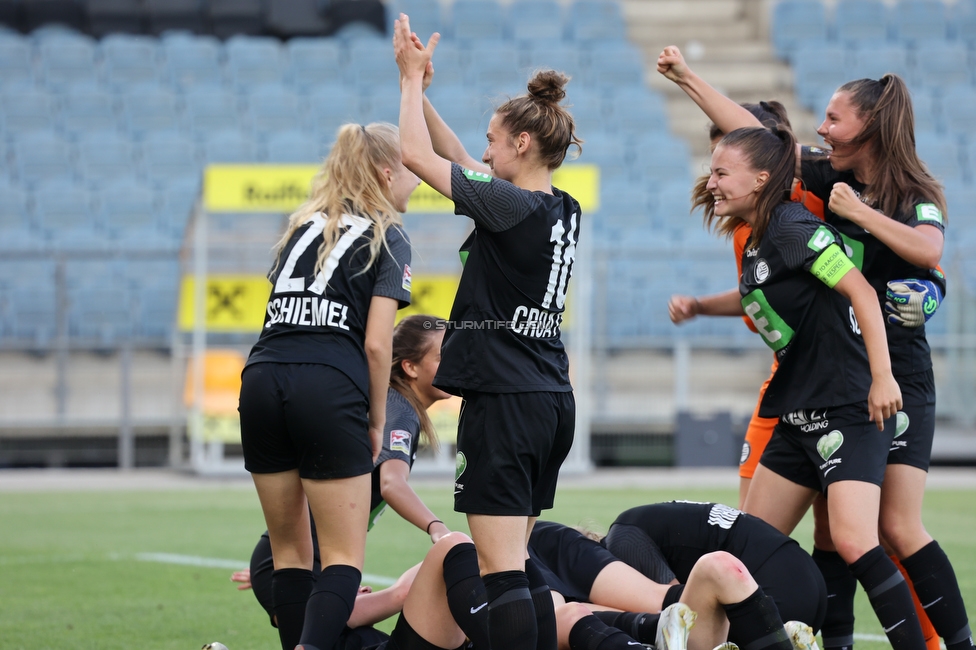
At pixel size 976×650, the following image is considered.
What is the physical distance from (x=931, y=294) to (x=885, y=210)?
0.33m

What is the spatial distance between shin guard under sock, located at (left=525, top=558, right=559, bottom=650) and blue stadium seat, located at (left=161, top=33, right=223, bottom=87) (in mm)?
14924

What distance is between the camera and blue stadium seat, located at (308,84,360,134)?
15555 millimetres

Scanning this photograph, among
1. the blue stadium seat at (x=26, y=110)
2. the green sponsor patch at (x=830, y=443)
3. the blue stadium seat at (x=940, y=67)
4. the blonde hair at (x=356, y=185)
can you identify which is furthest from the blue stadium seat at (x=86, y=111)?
the green sponsor patch at (x=830, y=443)

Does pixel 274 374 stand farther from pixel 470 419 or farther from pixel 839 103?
pixel 839 103

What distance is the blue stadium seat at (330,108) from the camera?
1555 cm

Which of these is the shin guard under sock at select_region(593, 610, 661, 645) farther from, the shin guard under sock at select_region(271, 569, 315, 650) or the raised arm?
the raised arm

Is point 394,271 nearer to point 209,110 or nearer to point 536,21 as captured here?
point 209,110

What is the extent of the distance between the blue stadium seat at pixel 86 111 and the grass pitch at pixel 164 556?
26.7 ft

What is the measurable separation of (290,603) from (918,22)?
1737cm

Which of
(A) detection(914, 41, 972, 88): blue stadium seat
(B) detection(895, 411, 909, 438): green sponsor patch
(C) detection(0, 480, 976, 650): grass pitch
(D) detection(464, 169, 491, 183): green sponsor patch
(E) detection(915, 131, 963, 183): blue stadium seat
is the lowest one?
(C) detection(0, 480, 976, 650): grass pitch

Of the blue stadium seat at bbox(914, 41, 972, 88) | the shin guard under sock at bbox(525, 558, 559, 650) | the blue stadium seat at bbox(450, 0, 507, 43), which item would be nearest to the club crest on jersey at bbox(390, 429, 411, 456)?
the shin guard under sock at bbox(525, 558, 559, 650)

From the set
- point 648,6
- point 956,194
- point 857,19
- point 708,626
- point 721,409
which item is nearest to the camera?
point 708,626

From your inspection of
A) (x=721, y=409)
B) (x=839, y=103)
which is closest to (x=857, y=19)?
(x=721, y=409)

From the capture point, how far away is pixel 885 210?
3588mm
